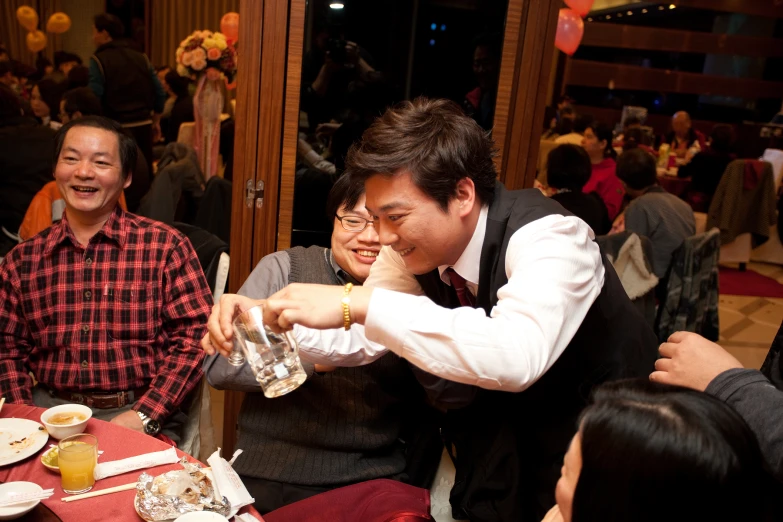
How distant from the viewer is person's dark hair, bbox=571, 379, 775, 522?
2.71ft

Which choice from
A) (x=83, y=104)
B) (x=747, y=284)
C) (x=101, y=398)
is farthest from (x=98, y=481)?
(x=747, y=284)

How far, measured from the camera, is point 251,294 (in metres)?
1.93

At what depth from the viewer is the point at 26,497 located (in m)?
1.28

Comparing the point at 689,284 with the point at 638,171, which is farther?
the point at 638,171

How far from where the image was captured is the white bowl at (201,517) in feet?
4.04

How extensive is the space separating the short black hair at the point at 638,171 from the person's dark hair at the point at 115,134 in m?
2.93

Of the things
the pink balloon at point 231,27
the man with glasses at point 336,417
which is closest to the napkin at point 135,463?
the man with glasses at point 336,417

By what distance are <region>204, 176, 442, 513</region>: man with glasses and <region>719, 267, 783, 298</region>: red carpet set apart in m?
5.00

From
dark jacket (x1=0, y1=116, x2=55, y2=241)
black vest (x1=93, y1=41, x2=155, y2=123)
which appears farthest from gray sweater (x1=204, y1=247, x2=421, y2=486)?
black vest (x1=93, y1=41, x2=155, y2=123)

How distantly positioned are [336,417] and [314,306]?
0.82 meters

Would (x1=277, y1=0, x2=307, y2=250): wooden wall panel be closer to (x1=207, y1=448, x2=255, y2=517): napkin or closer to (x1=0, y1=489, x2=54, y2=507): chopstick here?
(x1=207, y1=448, x2=255, y2=517): napkin

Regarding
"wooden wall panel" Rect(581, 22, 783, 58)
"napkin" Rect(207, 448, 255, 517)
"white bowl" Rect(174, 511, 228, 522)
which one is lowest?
"napkin" Rect(207, 448, 255, 517)

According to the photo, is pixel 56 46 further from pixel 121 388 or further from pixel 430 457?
pixel 430 457

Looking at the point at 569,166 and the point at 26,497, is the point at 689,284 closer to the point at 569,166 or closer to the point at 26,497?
the point at 569,166
